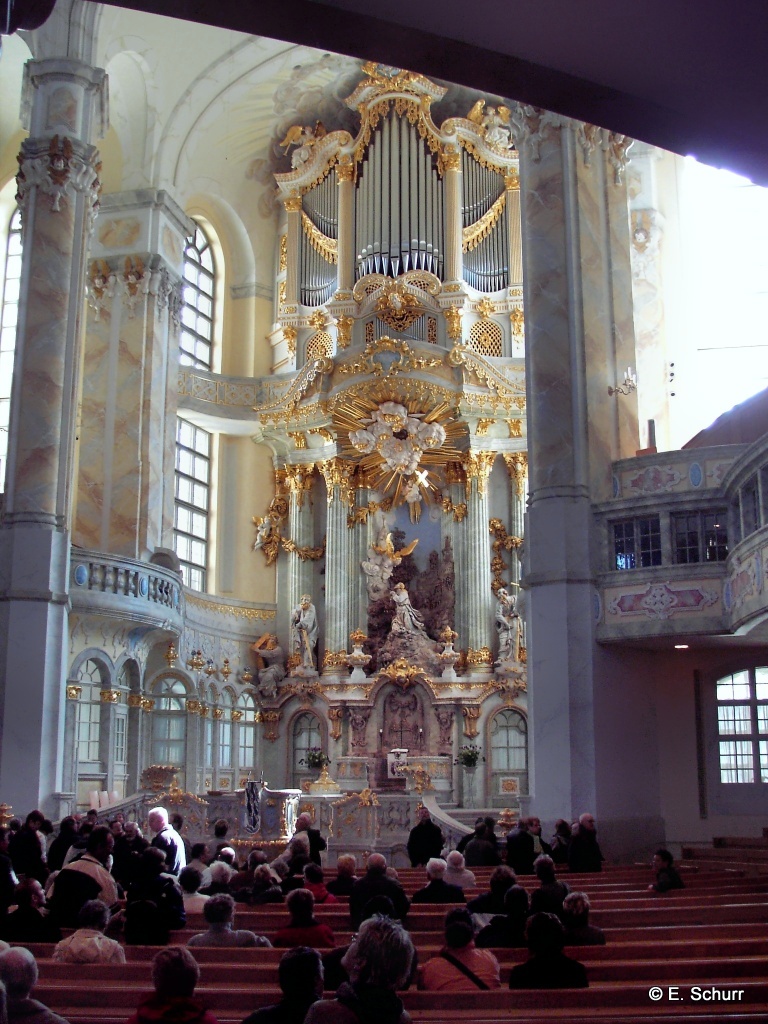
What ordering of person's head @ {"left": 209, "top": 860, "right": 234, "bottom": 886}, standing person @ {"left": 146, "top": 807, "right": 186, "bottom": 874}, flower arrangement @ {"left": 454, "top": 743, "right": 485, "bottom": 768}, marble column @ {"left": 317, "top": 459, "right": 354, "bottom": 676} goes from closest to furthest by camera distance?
person's head @ {"left": 209, "top": 860, "right": 234, "bottom": 886}, standing person @ {"left": 146, "top": 807, "right": 186, "bottom": 874}, flower arrangement @ {"left": 454, "top": 743, "right": 485, "bottom": 768}, marble column @ {"left": 317, "top": 459, "right": 354, "bottom": 676}

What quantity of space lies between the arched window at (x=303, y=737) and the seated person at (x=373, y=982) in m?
24.3

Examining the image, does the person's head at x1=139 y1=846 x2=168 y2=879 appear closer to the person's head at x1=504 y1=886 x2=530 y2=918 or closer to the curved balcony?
the person's head at x1=504 y1=886 x2=530 y2=918

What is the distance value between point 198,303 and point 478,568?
991cm

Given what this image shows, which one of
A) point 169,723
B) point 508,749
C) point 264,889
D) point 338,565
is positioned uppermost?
point 338,565

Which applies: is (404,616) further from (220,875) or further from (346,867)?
(220,875)

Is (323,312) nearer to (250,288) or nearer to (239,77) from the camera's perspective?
(250,288)

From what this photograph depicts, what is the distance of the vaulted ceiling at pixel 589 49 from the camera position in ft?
10.8

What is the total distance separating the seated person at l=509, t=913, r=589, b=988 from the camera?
559 cm

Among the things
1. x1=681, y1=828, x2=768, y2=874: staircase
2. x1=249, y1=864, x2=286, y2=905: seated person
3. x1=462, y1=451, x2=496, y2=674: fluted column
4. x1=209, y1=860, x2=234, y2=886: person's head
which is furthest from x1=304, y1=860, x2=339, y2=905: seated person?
x1=462, y1=451, x2=496, y2=674: fluted column

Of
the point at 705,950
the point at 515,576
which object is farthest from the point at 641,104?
the point at 515,576

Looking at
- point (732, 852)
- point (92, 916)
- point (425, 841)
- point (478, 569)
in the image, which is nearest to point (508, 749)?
point (478, 569)

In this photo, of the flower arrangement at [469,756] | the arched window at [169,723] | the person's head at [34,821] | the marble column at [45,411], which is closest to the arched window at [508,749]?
the flower arrangement at [469,756]

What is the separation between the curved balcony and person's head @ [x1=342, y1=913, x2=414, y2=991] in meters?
17.1

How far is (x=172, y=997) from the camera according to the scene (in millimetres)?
4449
